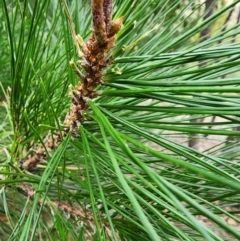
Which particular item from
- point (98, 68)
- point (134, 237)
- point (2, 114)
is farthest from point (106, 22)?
point (2, 114)

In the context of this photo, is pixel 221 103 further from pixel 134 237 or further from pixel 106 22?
pixel 134 237

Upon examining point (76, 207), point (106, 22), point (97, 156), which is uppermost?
point (106, 22)

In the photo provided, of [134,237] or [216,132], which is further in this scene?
[134,237]

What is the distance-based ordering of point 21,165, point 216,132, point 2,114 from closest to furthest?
1. point 216,132
2. point 21,165
3. point 2,114

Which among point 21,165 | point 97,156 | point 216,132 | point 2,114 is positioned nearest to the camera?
point 216,132

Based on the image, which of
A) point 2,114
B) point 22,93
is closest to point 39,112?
point 22,93

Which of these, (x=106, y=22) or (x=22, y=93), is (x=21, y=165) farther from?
(x=106, y=22)

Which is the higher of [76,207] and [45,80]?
[45,80]
